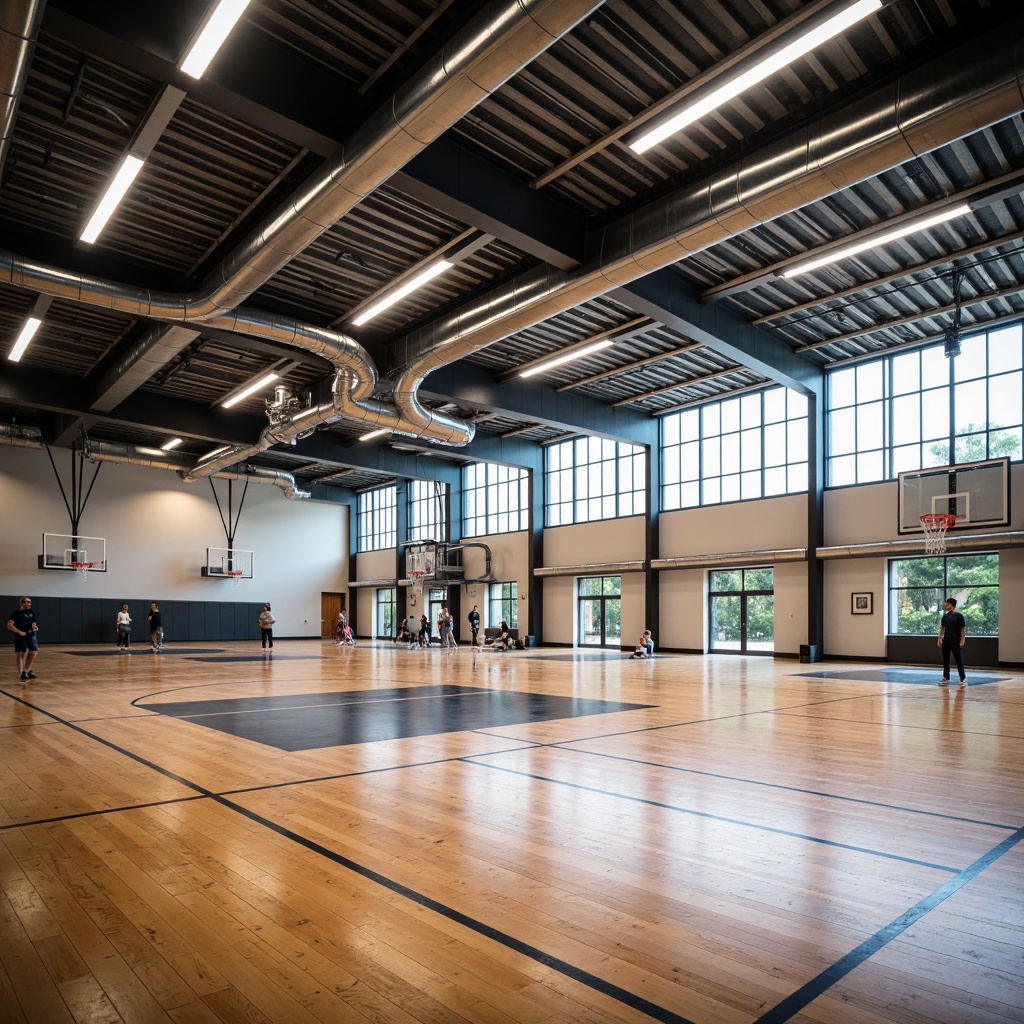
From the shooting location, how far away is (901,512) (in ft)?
67.1

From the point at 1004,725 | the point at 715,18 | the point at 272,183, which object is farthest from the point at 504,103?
the point at 1004,725

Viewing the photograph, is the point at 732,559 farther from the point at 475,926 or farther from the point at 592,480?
the point at 475,926

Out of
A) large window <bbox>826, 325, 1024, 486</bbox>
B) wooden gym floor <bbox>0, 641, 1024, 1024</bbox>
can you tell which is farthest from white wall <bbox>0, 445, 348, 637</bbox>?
large window <bbox>826, 325, 1024, 486</bbox>

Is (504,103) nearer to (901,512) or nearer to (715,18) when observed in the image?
(715,18)

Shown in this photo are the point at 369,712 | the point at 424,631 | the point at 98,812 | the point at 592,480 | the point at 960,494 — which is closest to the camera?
the point at 98,812

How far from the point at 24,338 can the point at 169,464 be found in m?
14.0

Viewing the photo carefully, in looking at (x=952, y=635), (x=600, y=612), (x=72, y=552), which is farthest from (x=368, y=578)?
(x=952, y=635)

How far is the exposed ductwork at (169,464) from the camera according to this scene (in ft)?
97.5

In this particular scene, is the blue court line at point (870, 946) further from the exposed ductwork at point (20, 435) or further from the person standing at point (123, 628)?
the exposed ductwork at point (20, 435)

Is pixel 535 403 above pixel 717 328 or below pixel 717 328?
below

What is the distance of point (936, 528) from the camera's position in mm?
19641

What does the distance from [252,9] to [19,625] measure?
12078mm

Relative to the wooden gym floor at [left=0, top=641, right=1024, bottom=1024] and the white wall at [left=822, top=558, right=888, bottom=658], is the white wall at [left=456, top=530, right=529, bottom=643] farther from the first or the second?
the wooden gym floor at [left=0, top=641, right=1024, bottom=1024]

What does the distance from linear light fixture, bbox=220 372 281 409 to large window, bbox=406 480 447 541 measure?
13631 mm
